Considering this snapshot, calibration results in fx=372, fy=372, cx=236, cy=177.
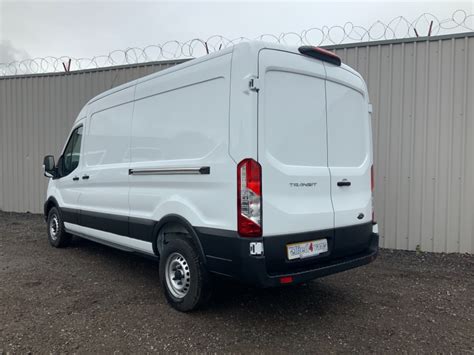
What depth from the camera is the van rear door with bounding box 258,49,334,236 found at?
3025mm

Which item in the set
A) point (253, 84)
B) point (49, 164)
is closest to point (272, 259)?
point (253, 84)

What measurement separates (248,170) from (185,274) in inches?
51.9

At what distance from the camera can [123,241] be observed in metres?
4.55

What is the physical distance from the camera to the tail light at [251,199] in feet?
9.65

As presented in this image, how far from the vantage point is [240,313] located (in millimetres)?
3678

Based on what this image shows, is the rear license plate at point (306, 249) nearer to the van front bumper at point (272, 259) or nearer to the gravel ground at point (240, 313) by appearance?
the van front bumper at point (272, 259)

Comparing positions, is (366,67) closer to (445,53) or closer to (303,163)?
(445,53)

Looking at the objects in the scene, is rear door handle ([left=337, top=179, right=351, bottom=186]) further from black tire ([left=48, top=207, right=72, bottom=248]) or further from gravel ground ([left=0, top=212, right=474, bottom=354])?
black tire ([left=48, top=207, right=72, bottom=248])

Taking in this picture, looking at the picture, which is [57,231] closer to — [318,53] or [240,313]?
[240,313]

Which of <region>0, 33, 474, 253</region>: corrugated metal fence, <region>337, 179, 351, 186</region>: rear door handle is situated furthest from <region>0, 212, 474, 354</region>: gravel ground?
<region>337, 179, 351, 186</region>: rear door handle

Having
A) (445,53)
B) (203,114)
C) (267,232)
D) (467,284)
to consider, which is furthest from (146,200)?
(445,53)

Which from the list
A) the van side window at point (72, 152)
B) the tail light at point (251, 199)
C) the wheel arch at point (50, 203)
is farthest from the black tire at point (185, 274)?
the wheel arch at point (50, 203)

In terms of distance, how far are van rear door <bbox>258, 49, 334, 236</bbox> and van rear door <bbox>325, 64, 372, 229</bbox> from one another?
121mm

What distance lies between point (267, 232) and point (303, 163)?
0.74 meters
